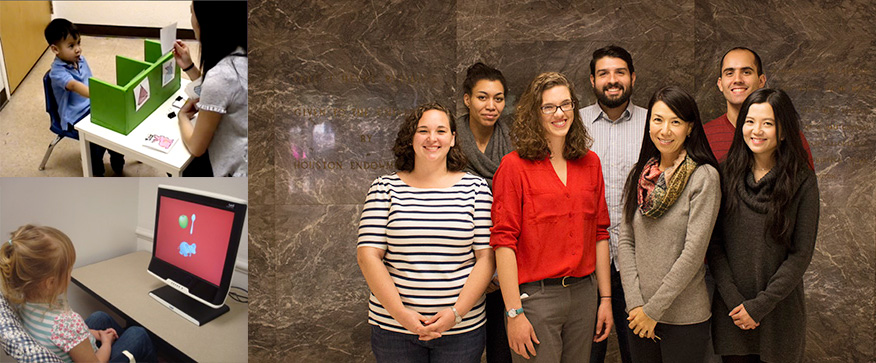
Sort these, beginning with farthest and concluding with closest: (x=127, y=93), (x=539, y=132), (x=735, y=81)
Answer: (x=735, y=81) → (x=127, y=93) → (x=539, y=132)

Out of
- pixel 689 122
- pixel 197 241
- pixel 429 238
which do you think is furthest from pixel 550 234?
pixel 197 241

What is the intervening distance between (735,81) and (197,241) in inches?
105

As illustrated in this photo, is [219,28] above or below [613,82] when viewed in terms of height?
above

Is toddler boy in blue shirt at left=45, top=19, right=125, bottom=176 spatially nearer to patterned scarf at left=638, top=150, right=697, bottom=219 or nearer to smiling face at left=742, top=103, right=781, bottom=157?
patterned scarf at left=638, top=150, right=697, bottom=219

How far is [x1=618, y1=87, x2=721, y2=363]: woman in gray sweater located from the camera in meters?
2.42

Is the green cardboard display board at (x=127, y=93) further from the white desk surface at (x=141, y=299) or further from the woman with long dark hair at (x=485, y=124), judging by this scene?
the woman with long dark hair at (x=485, y=124)

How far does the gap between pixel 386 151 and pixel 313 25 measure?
72 centimetres

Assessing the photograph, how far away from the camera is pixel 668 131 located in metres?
2.49

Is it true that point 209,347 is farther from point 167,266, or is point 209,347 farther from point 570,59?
point 570,59

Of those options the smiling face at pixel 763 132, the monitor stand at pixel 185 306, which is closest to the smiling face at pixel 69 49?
the monitor stand at pixel 185 306

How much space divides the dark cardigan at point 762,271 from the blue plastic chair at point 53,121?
9.61ft

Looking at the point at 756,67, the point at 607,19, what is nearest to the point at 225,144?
the point at 607,19

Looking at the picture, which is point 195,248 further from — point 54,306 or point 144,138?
point 54,306

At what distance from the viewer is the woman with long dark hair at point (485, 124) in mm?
2859
